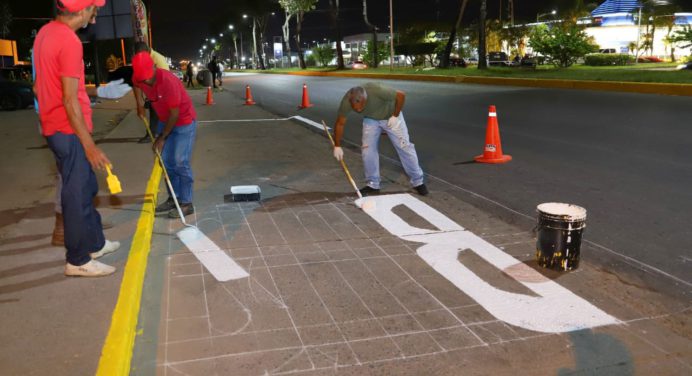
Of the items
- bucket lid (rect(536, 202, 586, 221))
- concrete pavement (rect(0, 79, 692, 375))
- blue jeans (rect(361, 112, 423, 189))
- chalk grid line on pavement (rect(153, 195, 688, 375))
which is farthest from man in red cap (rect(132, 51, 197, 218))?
bucket lid (rect(536, 202, 586, 221))

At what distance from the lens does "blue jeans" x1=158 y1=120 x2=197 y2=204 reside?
627 cm

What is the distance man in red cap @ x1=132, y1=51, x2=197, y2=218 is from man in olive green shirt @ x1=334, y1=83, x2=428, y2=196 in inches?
64.2

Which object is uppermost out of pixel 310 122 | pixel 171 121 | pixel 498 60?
pixel 498 60

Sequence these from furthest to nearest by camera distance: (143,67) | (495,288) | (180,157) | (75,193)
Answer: (180,157)
(143,67)
(495,288)
(75,193)

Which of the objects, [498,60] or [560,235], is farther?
[498,60]

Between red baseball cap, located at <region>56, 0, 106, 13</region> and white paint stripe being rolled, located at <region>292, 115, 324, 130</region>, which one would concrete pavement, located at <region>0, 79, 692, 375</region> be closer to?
red baseball cap, located at <region>56, 0, 106, 13</region>

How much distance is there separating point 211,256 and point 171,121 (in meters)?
1.56

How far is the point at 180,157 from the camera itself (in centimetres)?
631

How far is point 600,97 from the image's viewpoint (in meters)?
18.0

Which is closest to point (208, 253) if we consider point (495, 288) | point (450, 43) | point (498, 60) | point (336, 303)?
point (336, 303)

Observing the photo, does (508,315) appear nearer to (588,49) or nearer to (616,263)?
(616,263)

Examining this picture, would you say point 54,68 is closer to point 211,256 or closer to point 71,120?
point 71,120

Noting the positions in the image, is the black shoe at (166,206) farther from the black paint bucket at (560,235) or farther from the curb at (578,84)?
the curb at (578,84)

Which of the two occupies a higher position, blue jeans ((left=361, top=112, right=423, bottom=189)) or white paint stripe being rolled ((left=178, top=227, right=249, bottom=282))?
blue jeans ((left=361, top=112, right=423, bottom=189))
